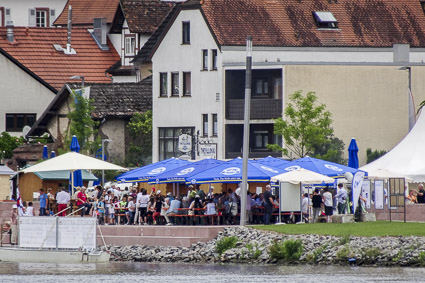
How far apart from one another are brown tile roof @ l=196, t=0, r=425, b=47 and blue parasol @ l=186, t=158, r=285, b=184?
22.1 metres

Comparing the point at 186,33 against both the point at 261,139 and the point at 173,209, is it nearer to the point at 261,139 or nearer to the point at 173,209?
the point at 261,139

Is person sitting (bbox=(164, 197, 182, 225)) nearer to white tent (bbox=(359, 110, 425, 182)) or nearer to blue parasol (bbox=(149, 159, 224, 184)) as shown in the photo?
blue parasol (bbox=(149, 159, 224, 184))

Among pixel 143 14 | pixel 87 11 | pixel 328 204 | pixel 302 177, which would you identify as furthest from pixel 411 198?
pixel 87 11

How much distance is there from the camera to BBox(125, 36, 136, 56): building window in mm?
99625

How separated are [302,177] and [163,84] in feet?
97.2

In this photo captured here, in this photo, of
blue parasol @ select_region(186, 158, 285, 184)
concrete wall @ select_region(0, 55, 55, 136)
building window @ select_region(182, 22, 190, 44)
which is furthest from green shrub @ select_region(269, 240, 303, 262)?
concrete wall @ select_region(0, 55, 55, 136)

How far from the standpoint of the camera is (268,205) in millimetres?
55188

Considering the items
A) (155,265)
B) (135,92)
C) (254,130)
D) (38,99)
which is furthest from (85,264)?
(38,99)

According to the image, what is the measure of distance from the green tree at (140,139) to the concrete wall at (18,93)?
11305mm

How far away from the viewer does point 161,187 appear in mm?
71188

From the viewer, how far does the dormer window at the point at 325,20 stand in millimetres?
79688

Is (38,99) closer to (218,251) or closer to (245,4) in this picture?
(245,4)

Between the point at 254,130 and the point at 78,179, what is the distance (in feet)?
59.7

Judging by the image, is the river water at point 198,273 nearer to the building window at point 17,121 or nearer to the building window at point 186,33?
the building window at point 186,33
